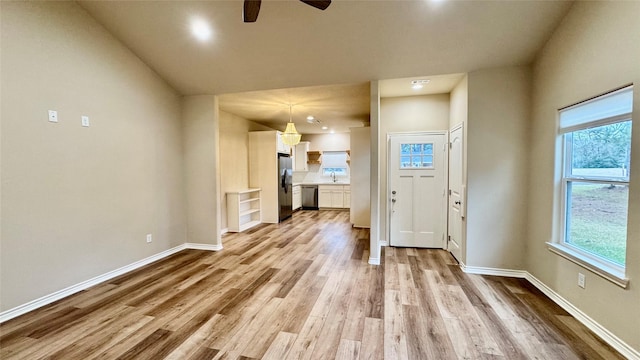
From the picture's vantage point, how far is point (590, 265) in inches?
87.0

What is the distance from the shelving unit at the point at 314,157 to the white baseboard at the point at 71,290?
573 centimetres

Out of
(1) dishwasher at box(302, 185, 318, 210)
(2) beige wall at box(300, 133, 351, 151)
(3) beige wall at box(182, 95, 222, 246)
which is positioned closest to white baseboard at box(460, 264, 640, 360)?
(3) beige wall at box(182, 95, 222, 246)

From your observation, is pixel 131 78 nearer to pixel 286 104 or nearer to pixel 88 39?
pixel 88 39

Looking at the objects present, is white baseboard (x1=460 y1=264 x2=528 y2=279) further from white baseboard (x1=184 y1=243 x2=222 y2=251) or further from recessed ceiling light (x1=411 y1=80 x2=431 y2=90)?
white baseboard (x1=184 y1=243 x2=222 y2=251)

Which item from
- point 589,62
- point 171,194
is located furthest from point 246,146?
point 589,62

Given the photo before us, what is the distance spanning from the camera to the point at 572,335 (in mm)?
2117

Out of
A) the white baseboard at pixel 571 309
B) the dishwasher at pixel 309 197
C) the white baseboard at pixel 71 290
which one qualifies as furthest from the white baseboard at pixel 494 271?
the dishwasher at pixel 309 197

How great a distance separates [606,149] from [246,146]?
20.0 ft

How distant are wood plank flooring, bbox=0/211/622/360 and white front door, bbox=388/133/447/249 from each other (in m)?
0.74

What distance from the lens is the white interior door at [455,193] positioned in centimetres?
371

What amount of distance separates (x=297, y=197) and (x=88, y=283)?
583 centimetres

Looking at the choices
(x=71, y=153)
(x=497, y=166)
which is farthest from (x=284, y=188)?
(x=497, y=166)

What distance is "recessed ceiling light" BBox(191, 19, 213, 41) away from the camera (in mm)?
3035

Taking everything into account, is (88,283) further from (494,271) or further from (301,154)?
(301,154)
